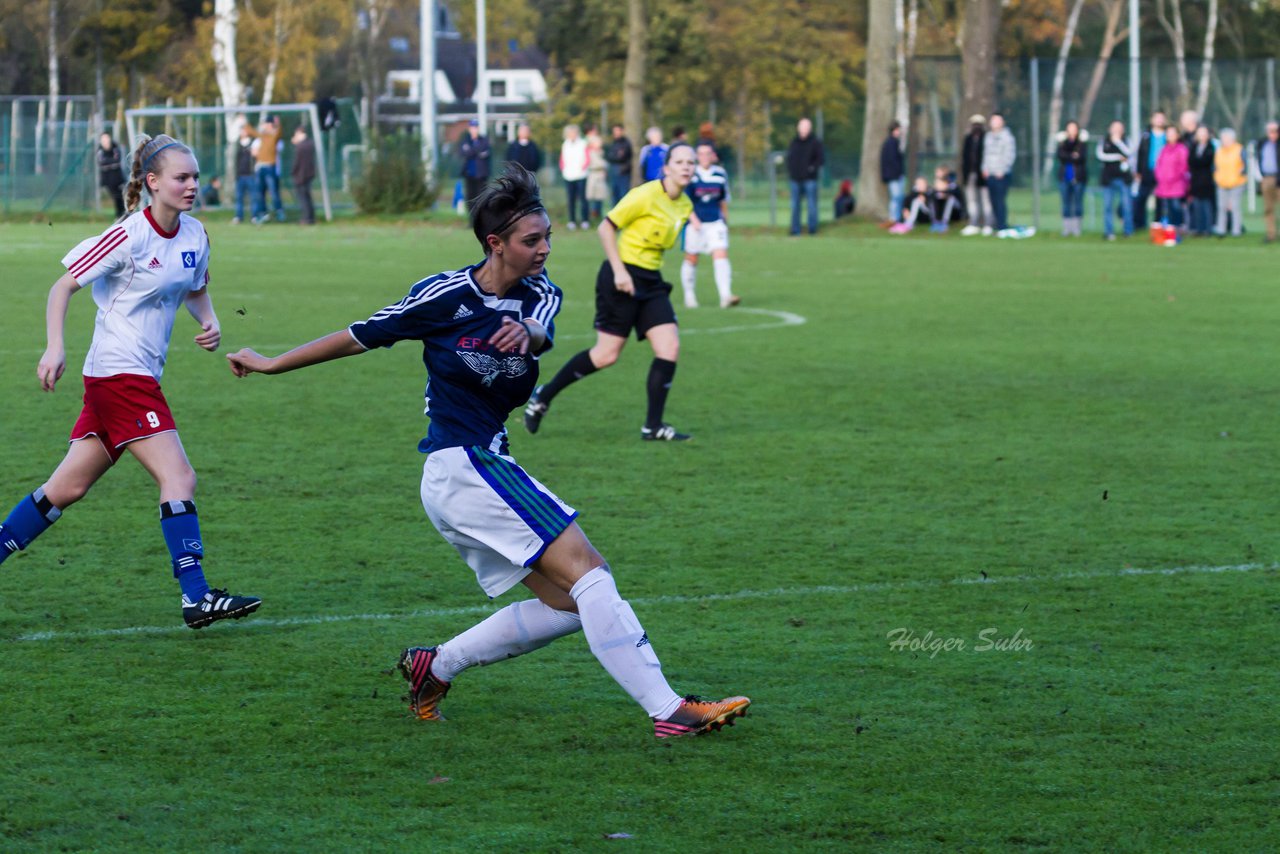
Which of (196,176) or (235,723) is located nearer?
(235,723)

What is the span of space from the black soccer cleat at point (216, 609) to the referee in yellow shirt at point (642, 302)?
5124 mm

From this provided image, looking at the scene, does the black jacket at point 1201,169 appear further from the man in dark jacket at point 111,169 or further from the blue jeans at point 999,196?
the man in dark jacket at point 111,169

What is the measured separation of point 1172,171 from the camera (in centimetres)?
3088

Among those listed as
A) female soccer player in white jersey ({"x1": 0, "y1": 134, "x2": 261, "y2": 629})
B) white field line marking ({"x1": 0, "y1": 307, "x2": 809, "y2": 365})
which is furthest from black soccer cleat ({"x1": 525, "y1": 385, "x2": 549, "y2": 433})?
female soccer player in white jersey ({"x1": 0, "y1": 134, "x2": 261, "y2": 629})

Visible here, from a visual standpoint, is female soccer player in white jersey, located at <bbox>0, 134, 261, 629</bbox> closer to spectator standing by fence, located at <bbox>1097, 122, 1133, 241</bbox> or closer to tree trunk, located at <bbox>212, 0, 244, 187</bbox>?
spectator standing by fence, located at <bbox>1097, 122, 1133, 241</bbox>

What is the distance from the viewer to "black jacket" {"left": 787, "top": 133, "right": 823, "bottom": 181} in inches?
1340

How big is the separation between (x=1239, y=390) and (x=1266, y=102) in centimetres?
2516

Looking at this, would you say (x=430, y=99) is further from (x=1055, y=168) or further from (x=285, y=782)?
(x=285, y=782)

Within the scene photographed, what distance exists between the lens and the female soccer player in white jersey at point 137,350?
6641 millimetres

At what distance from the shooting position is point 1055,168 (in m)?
36.9

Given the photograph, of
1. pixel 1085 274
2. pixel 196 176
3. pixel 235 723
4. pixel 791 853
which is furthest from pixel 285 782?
pixel 1085 274

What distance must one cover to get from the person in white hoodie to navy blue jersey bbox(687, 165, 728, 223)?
597 inches

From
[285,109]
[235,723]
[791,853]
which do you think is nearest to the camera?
[791,853]

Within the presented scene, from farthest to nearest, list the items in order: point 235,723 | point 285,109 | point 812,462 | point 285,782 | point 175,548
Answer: point 285,109 < point 812,462 < point 175,548 < point 235,723 < point 285,782
